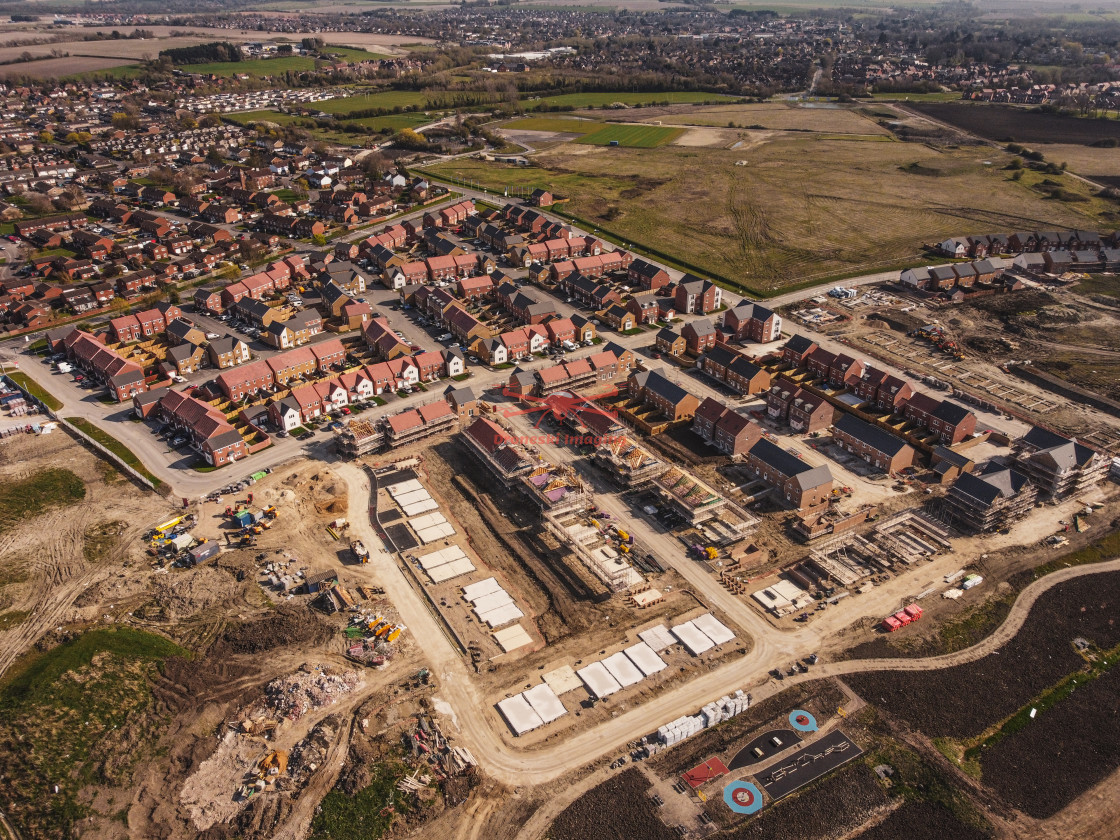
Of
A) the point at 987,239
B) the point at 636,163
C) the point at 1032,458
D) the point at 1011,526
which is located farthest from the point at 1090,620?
the point at 636,163

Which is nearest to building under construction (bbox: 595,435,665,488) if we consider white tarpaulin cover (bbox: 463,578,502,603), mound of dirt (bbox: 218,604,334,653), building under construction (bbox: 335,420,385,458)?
white tarpaulin cover (bbox: 463,578,502,603)

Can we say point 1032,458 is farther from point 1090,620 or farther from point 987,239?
point 987,239

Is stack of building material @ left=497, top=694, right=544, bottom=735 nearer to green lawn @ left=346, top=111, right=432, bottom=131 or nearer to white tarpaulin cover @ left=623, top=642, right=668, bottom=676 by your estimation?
white tarpaulin cover @ left=623, top=642, right=668, bottom=676

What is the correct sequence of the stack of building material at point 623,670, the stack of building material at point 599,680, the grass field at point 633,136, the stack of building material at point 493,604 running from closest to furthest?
the stack of building material at point 599,680
the stack of building material at point 623,670
the stack of building material at point 493,604
the grass field at point 633,136

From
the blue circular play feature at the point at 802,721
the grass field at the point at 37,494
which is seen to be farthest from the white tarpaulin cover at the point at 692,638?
the grass field at the point at 37,494

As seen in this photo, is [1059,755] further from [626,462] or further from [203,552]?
[203,552]

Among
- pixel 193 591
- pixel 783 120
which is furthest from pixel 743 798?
pixel 783 120

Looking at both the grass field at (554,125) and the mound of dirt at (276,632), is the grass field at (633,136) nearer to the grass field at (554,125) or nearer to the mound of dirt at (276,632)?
the grass field at (554,125)
